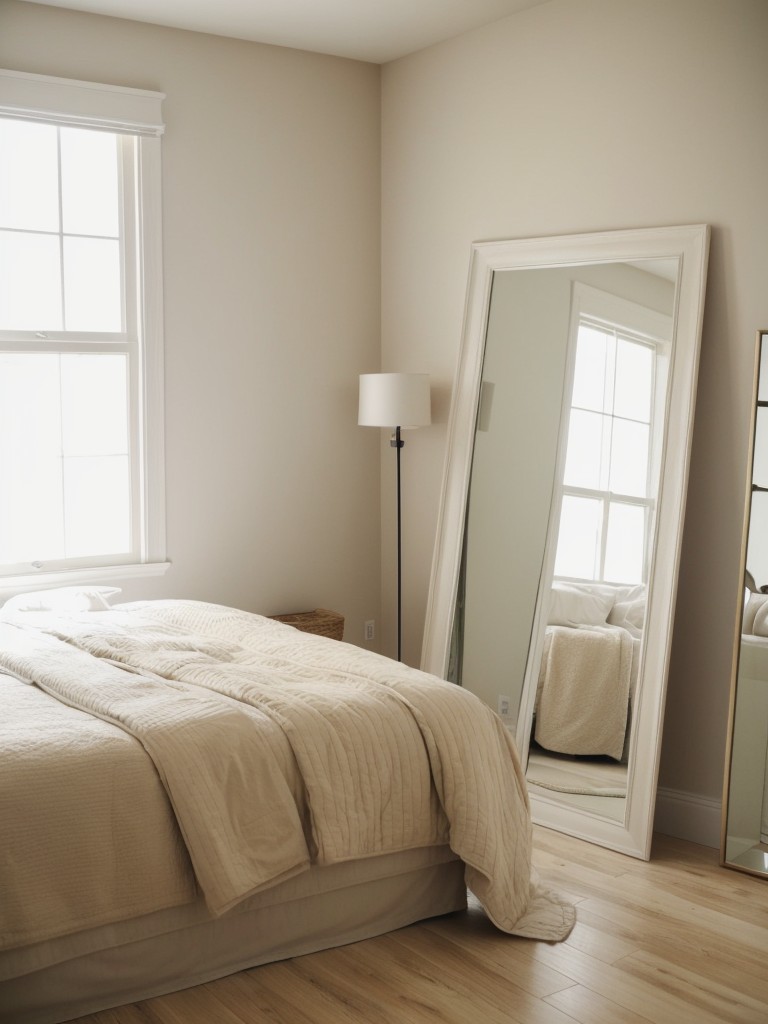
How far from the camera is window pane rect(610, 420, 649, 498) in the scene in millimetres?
3678

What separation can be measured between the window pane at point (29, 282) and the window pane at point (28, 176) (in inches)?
2.4

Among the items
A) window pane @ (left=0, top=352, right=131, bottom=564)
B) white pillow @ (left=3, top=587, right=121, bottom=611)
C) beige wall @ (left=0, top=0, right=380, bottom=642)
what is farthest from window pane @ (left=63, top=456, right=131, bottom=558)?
white pillow @ (left=3, top=587, right=121, bottom=611)

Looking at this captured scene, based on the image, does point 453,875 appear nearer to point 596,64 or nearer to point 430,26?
point 596,64

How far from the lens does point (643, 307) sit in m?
3.69

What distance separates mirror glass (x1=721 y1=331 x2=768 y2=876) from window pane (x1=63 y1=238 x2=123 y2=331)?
2.52 m

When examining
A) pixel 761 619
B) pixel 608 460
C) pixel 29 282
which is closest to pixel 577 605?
pixel 608 460

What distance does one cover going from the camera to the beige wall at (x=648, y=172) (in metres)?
3.50

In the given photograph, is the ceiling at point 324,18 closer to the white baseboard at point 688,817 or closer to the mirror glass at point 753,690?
the mirror glass at point 753,690

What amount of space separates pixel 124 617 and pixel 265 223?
76.6 inches

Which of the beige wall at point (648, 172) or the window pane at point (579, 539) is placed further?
the window pane at point (579, 539)

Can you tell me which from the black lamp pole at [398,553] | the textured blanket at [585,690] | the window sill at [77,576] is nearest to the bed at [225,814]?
the textured blanket at [585,690]

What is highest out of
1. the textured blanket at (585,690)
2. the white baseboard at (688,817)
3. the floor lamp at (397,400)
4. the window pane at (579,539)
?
the floor lamp at (397,400)

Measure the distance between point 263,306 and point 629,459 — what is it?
1850 millimetres

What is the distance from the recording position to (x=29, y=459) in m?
4.17
